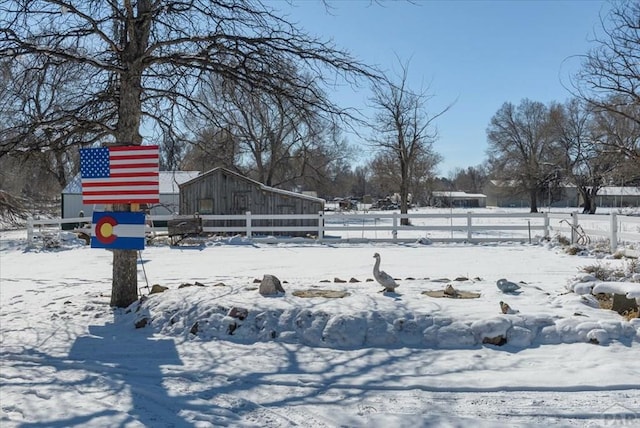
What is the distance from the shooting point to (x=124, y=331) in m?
6.61

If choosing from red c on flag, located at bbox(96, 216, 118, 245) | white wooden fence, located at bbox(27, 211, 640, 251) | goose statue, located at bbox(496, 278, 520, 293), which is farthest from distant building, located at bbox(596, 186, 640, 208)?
red c on flag, located at bbox(96, 216, 118, 245)

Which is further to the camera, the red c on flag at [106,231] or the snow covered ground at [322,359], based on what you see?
the red c on flag at [106,231]

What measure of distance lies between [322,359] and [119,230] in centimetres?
376

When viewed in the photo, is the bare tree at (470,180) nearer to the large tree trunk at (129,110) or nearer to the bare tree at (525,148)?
the bare tree at (525,148)

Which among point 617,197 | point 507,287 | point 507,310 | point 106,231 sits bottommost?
point 507,310

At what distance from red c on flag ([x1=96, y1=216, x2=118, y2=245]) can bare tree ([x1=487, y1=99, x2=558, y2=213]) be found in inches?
2302

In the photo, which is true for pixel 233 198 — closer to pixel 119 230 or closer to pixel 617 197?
pixel 119 230

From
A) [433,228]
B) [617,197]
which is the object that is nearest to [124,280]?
[433,228]

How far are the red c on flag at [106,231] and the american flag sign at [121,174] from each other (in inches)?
11.4

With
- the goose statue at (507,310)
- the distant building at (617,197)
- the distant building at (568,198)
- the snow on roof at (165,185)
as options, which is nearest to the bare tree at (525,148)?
the distant building at (568,198)

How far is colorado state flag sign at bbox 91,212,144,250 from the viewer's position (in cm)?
729

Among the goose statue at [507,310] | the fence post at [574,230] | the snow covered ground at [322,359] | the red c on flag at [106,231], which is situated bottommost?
the snow covered ground at [322,359]

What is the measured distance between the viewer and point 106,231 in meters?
7.33

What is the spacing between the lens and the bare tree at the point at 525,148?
6009 centimetres
